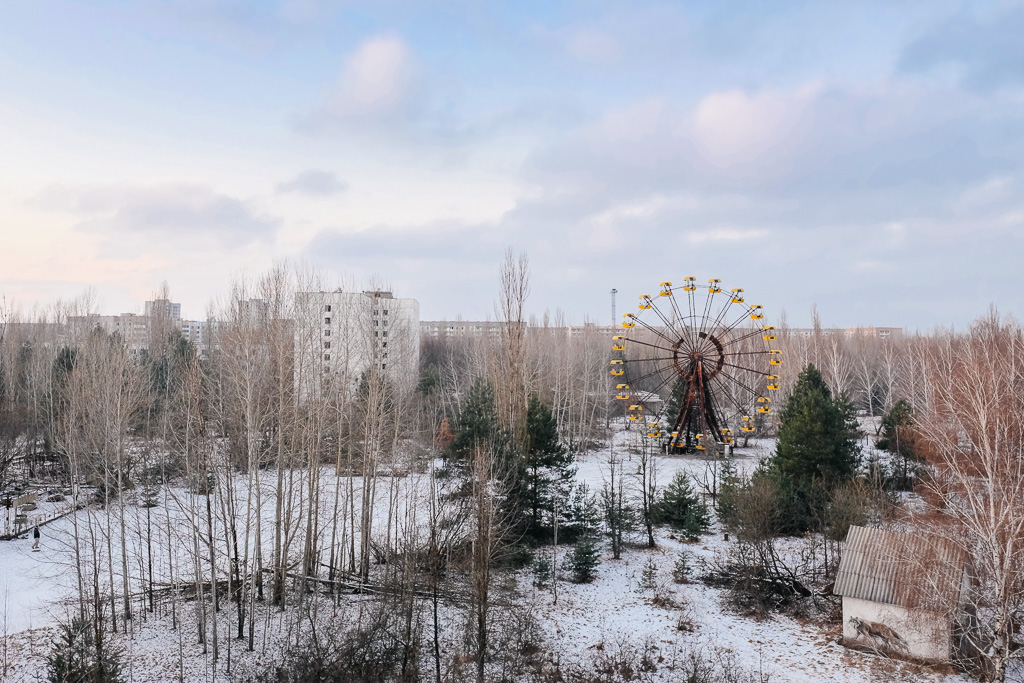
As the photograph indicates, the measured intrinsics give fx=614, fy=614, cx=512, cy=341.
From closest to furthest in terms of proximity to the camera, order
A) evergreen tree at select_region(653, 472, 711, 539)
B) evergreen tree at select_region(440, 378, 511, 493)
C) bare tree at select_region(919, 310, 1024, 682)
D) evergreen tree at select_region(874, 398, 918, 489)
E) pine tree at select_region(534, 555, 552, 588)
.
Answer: bare tree at select_region(919, 310, 1024, 682) → pine tree at select_region(534, 555, 552, 588) → evergreen tree at select_region(440, 378, 511, 493) → evergreen tree at select_region(653, 472, 711, 539) → evergreen tree at select_region(874, 398, 918, 489)

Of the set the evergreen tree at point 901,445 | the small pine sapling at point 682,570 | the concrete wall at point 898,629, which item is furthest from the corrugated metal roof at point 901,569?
the evergreen tree at point 901,445

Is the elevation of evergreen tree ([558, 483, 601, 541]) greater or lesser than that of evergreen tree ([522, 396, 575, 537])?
lesser

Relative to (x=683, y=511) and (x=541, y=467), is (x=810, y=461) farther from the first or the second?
(x=541, y=467)

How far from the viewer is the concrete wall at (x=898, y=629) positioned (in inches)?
484

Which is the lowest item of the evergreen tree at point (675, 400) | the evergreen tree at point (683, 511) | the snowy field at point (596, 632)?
the snowy field at point (596, 632)

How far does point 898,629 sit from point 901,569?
4.01 ft

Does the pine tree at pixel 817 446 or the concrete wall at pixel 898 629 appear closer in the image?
the concrete wall at pixel 898 629

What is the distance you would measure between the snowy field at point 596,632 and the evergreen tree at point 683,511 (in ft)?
4.75

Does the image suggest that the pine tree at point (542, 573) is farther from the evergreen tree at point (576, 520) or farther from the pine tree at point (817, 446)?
the pine tree at point (817, 446)

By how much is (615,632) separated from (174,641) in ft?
33.9

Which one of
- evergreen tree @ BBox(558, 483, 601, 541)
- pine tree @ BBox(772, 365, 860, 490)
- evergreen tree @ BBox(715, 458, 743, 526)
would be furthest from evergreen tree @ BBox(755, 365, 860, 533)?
evergreen tree @ BBox(558, 483, 601, 541)

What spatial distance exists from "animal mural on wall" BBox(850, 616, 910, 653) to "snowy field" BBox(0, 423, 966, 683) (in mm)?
333

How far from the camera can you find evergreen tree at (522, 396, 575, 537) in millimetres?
19016

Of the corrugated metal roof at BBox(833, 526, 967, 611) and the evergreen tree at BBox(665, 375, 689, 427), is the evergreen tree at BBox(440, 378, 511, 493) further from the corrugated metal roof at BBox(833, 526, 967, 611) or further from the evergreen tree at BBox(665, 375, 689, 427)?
the evergreen tree at BBox(665, 375, 689, 427)
